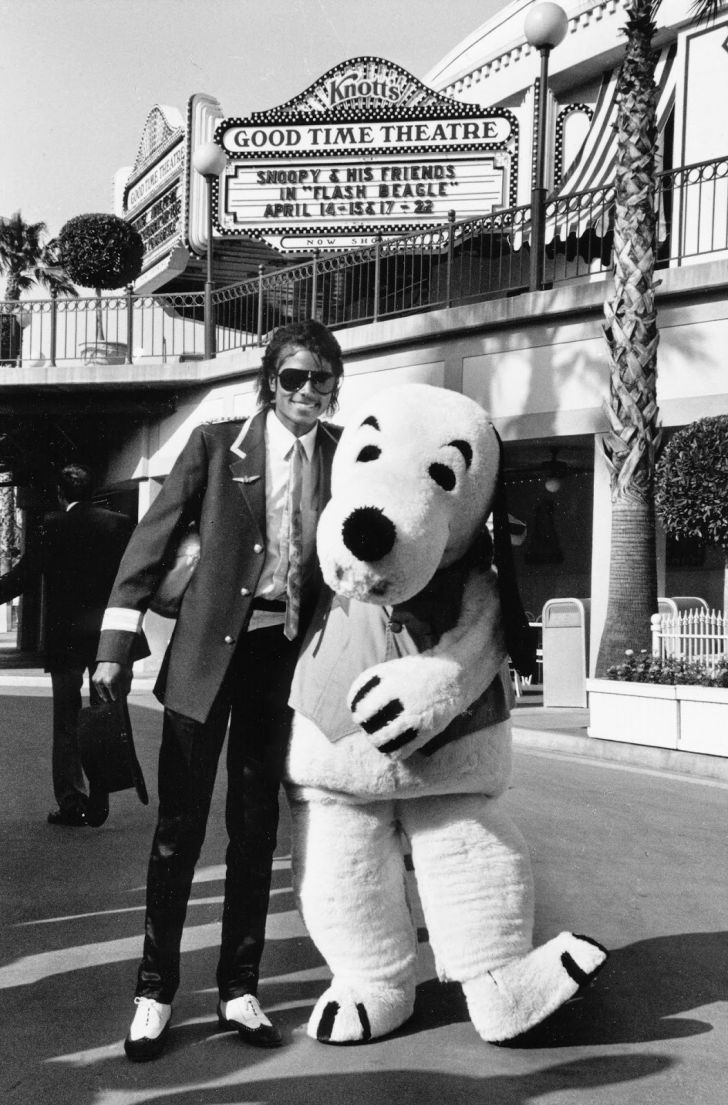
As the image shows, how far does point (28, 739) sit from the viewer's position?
11.1m

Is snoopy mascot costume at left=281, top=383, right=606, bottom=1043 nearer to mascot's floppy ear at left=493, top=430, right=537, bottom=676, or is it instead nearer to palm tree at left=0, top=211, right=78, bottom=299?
mascot's floppy ear at left=493, top=430, right=537, bottom=676

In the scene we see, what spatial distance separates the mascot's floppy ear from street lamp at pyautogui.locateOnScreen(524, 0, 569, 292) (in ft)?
39.5

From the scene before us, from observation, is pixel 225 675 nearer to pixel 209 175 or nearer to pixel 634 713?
pixel 634 713

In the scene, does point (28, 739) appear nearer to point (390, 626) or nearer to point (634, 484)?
point (634, 484)

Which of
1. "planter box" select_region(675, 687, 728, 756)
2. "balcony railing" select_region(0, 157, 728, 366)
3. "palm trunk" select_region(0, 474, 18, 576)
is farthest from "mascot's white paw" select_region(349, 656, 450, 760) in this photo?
"palm trunk" select_region(0, 474, 18, 576)

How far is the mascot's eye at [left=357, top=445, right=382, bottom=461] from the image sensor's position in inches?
136

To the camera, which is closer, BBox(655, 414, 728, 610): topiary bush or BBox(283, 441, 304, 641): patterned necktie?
BBox(283, 441, 304, 641): patterned necktie

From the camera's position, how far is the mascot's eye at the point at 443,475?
3.44 meters

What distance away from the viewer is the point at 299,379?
3752mm

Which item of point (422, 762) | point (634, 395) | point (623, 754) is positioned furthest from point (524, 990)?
point (634, 395)

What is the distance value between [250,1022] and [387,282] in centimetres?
1547

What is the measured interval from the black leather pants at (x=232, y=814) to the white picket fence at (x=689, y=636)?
25.3 feet

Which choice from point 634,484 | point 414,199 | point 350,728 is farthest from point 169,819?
point 414,199

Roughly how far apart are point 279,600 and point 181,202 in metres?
22.1
